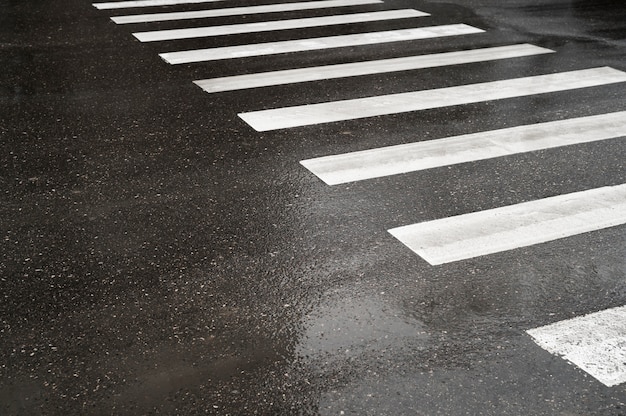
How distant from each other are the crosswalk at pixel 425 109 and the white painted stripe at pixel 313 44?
0.01 meters

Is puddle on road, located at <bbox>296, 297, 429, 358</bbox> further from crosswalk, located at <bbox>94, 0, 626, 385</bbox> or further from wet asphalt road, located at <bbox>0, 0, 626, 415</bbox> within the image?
crosswalk, located at <bbox>94, 0, 626, 385</bbox>

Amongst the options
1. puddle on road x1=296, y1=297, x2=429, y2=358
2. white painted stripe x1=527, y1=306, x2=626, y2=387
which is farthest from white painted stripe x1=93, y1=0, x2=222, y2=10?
white painted stripe x1=527, y1=306, x2=626, y2=387

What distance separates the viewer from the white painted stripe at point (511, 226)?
16.6 ft

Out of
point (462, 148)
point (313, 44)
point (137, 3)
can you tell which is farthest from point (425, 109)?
point (137, 3)

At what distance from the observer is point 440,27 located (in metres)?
10.6

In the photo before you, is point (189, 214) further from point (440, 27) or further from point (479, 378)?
point (440, 27)

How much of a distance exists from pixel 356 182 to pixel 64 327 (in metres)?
2.48

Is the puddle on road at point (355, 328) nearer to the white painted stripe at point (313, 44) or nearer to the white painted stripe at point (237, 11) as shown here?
the white painted stripe at point (313, 44)

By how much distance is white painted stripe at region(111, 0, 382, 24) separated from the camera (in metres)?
11.0

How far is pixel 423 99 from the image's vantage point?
7.80m

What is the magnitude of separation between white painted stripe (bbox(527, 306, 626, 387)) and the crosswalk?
2 centimetres

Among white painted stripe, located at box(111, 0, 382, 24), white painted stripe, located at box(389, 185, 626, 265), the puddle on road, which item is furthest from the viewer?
white painted stripe, located at box(111, 0, 382, 24)

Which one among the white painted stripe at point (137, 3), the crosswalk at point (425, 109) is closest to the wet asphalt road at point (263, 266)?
the crosswalk at point (425, 109)

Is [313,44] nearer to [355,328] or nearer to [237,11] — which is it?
[237,11]
